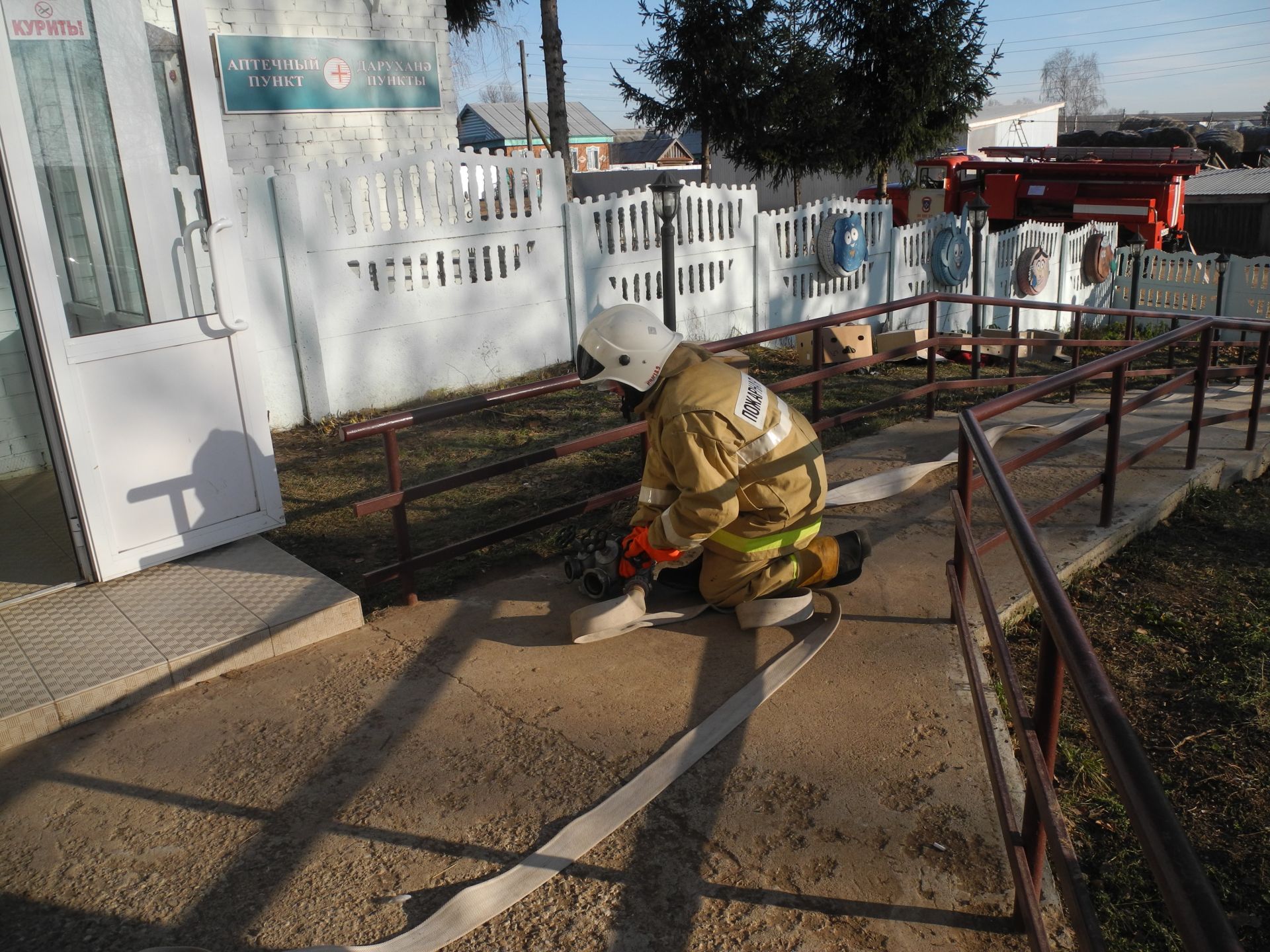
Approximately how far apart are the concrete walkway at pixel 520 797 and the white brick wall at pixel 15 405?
3242 millimetres

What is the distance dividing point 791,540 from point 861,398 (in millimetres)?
5173

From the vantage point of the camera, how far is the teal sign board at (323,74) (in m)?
11.2

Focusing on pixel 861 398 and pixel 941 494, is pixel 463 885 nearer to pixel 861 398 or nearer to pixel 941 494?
pixel 941 494

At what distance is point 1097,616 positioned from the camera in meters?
4.73

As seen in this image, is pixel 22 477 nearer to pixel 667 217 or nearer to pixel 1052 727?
pixel 667 217

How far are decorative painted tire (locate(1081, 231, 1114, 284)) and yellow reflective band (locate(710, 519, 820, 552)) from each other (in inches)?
568

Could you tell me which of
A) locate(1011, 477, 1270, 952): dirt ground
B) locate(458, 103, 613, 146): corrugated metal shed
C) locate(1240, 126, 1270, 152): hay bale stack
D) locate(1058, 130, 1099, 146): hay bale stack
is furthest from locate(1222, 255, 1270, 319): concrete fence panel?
locate(458, 103, 613, 146): corrugated metal shed

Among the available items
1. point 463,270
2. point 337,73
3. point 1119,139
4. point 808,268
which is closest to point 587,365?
point 463,270

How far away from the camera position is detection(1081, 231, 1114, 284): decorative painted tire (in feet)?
53.4

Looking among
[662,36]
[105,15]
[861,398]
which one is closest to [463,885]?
[105,15]

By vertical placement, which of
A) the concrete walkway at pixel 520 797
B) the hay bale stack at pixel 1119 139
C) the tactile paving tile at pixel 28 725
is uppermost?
the hay bale stack at pixel 1119 139

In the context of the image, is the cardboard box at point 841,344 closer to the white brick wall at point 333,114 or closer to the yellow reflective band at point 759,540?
the white brick wall at point 333,114

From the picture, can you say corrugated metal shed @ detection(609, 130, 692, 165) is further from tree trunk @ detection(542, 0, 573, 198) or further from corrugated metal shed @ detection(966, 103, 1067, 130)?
tree trunk @ detection(542, 0, 573, 198)

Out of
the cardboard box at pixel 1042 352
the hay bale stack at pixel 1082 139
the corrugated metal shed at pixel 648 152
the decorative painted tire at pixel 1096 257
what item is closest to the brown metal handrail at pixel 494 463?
the cardboard box at pixel 1042 352
